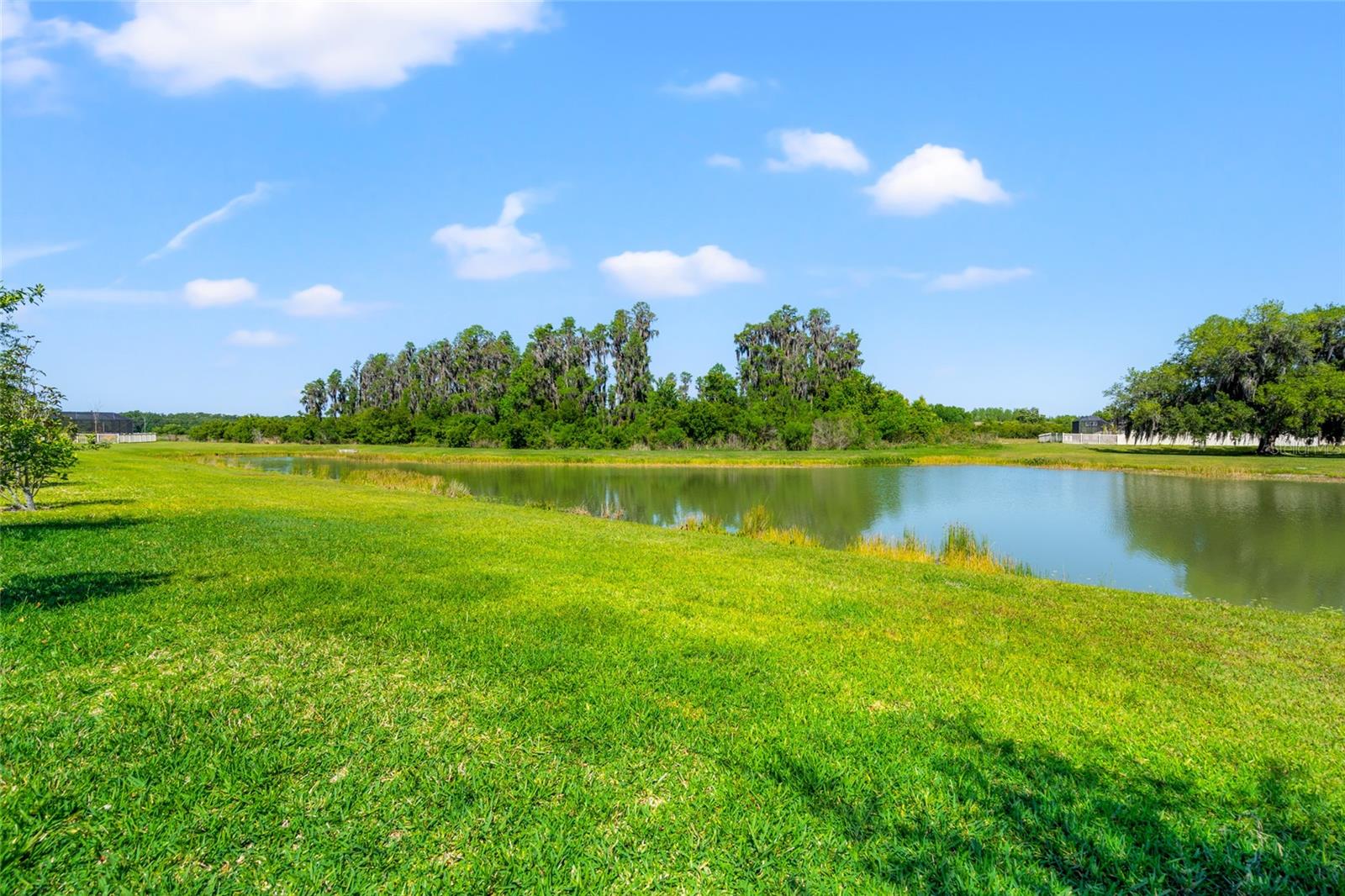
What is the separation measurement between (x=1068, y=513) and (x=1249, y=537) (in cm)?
625

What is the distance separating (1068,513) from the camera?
24922 mm

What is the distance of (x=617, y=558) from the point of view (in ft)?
35.4

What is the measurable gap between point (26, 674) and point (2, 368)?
33.4 feet

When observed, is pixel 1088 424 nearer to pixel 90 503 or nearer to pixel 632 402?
pixel 632 402

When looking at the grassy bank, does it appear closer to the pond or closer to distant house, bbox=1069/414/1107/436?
the pond

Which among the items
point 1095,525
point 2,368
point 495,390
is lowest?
point 1095,525

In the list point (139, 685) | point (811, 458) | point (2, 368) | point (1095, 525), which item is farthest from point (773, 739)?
point (811, 458)

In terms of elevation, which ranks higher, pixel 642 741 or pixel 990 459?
pixel 642 741

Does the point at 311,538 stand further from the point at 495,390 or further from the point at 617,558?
the point at 495,390

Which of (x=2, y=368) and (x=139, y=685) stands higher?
(x=2, y=368)

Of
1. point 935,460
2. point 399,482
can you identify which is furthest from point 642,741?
point 935,460

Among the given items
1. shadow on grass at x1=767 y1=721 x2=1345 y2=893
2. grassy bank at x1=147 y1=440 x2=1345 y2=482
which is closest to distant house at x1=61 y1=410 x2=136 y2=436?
grassy bank at x1=147 y1=440 x2=1345 y2=482

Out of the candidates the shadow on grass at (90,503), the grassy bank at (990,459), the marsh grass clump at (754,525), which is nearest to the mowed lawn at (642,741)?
the shadow on grass at (90,503)

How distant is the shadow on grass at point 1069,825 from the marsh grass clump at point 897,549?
961 cm
